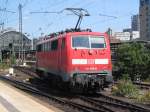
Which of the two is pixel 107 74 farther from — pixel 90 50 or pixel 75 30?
pixel 75 30

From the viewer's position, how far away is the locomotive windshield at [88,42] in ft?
74.7

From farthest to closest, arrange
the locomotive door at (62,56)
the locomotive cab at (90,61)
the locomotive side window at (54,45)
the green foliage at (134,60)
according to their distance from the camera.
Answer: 1. the green foliage at (134,60)
2. the locomotive side window at (54,45)
3. the locomotive door at (62,56)
4. the locomotive cab at (90,61)

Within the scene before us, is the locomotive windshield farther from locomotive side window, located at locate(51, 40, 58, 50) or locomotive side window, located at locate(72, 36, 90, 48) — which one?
locomotive side window, located at locate(51, 40, 58, 50)

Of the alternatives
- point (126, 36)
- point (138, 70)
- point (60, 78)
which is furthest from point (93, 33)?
point (126, 36)

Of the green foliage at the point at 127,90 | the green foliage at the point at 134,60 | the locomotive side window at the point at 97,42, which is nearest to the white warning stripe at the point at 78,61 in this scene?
the locomotive side window at the point at 97,42

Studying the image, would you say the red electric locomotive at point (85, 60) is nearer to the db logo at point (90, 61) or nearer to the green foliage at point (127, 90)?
the db logo at point (90, 61)

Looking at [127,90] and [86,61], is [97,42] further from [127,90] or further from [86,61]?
[127,90]

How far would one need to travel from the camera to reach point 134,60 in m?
32.6

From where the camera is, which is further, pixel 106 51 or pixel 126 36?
pixel 126 36

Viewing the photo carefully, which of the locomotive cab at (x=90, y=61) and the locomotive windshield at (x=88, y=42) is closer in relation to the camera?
the locomotive cab at (x=90, y=61)

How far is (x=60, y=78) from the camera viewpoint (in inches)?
949

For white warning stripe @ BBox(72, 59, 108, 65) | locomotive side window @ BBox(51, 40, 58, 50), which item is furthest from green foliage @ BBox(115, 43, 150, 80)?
white warning stripe @ BBox(72, 59, 108, 65)

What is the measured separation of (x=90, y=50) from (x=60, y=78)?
252 centimetres

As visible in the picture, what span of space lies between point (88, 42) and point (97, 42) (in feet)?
1.59
